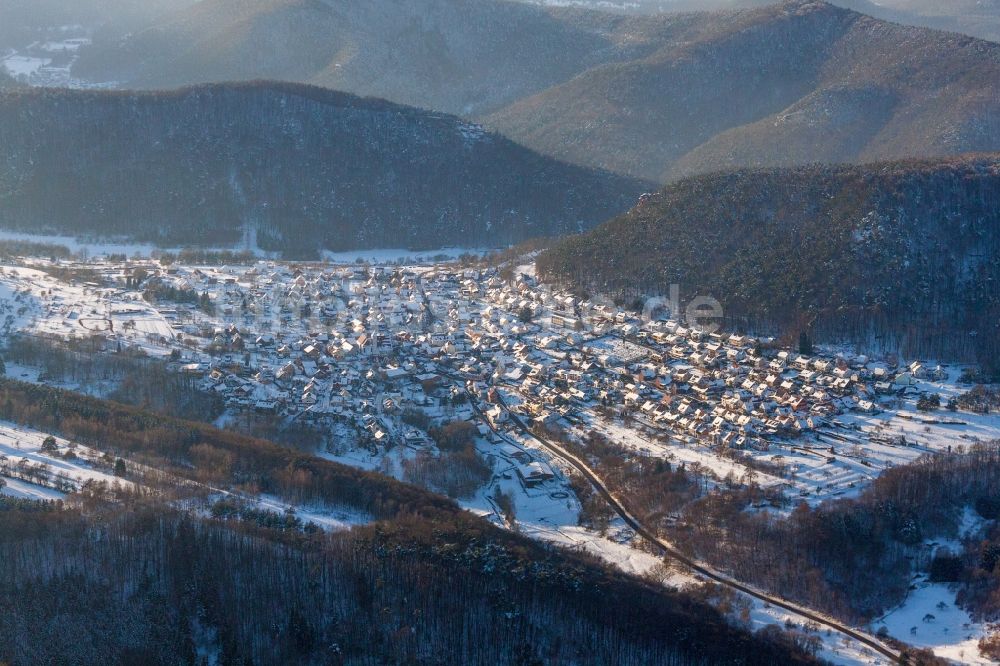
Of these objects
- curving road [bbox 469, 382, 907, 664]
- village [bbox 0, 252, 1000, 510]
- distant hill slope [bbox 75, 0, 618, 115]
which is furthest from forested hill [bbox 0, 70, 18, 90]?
curving road [bbox 469, 382, 907, 664]

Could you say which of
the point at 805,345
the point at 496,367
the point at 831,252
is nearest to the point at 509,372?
the point at 496,367

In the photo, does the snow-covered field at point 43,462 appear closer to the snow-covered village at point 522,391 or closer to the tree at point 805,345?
the snow-covered village at point 522,391

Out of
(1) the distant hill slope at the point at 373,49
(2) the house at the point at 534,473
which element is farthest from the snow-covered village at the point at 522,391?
(1) the distant hill slope at the point at 373,49

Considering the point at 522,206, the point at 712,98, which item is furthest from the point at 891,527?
the point at 712,98

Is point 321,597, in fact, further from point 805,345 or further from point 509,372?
point 805,345

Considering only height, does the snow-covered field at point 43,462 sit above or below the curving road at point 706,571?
above

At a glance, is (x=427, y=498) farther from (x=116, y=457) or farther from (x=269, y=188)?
(x=269, y=188)
